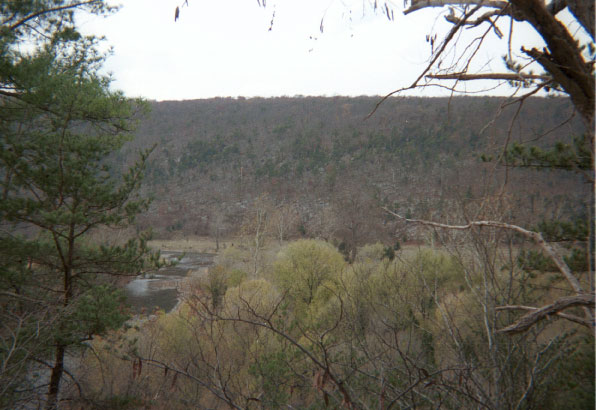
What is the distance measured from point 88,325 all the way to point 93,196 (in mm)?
2319

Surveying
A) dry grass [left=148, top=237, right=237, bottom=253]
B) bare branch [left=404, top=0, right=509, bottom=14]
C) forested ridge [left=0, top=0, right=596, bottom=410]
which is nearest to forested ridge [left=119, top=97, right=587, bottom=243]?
dry grass [left=148, top=237, right=237, bottom=253]

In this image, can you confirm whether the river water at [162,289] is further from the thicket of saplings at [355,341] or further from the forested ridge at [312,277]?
the thicket of saplings at [355,341]

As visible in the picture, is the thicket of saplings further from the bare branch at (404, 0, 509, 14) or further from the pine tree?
the bare branch at (404, 0, 509, 14)

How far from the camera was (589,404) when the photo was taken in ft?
15.0

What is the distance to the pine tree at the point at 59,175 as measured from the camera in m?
6.03

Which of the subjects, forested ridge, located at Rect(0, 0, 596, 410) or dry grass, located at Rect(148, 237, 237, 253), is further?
dry grass, located at Rect(148, 237, 237, 253)

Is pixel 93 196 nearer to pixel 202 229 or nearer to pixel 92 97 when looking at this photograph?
pixel 92 97

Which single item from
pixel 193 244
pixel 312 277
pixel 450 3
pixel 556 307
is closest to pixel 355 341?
pixel 556 307

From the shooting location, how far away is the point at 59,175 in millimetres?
6578

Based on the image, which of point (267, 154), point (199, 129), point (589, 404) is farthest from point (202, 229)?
point (589, 404)

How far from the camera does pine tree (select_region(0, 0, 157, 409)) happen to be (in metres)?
6.03

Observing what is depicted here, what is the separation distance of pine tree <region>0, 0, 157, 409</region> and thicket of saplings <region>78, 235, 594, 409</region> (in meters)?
1.12

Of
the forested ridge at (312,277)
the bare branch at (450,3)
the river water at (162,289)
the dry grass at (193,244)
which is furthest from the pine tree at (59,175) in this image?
the dry grass at (193,244)

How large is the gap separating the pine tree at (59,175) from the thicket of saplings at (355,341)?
112 centimetres
